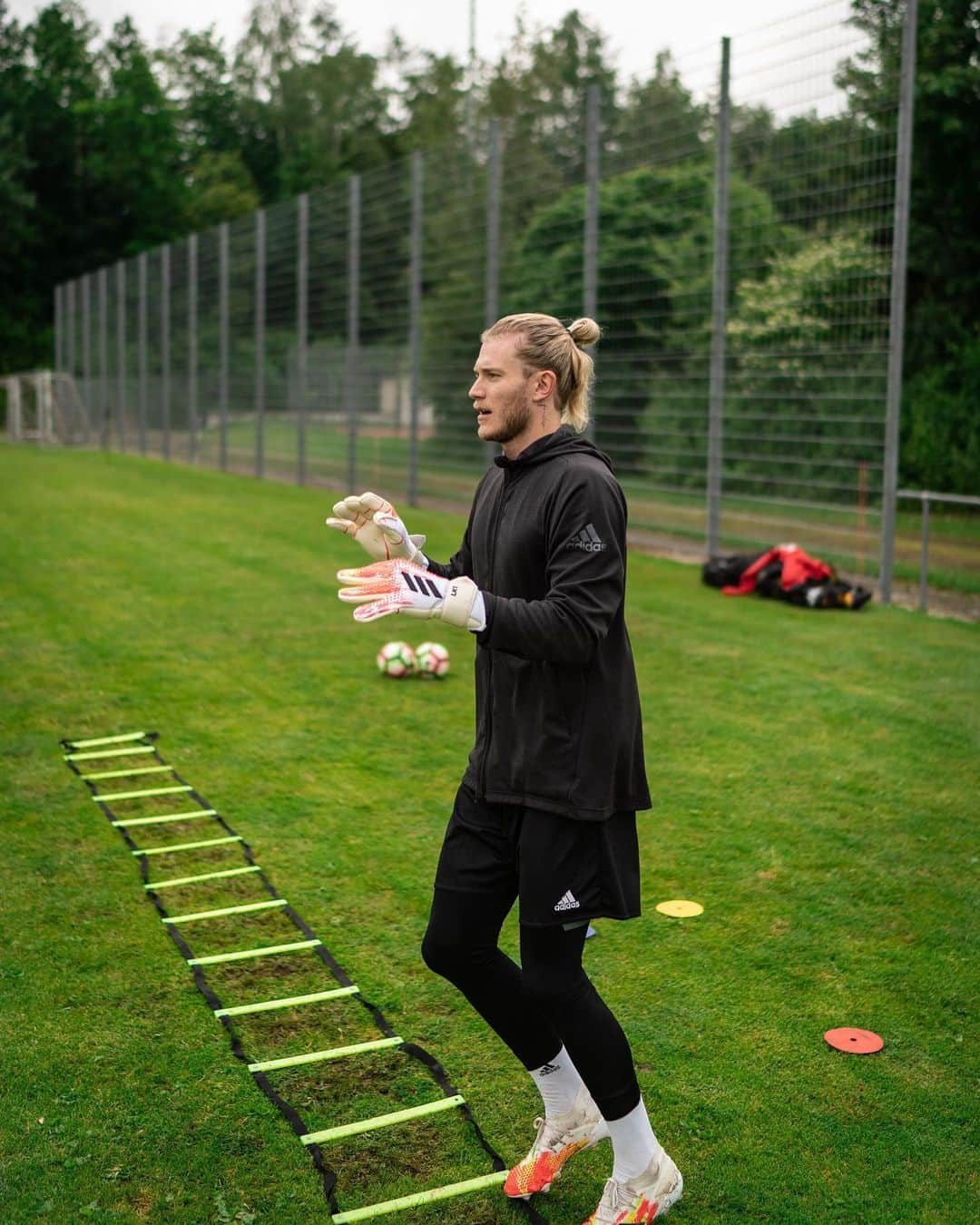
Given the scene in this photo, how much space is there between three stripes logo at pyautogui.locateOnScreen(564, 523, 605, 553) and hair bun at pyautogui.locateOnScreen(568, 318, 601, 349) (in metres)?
0.56

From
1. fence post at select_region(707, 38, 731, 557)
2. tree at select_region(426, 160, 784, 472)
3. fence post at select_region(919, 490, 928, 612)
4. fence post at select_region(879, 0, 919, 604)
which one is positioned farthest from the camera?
tree at select_region(426, 160, 784, 472)

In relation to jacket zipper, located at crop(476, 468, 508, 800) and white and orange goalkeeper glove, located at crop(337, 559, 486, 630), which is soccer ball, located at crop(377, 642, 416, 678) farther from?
white and orange goalkeeper glove, located at crop(337, 559, 486, 630)

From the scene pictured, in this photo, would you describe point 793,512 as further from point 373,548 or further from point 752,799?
point 373,548

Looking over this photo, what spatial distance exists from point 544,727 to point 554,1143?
112cm

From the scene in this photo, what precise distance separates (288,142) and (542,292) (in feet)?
176

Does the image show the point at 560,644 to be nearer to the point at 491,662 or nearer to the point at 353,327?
the point at 491,662

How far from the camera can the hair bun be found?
3.33 metres

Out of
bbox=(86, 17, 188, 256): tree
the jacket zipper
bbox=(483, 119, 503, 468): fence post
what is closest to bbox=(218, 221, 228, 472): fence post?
bbox=(483, 119, 503, 468): fence post

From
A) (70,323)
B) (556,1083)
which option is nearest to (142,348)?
(70,323)

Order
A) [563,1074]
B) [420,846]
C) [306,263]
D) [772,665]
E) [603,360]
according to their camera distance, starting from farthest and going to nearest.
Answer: [306,263], [603,360], [772,665], [420,846], [563,1074]

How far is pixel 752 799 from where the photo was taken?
6617 millimetres

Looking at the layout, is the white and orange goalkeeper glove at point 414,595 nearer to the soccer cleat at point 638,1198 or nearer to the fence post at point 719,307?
the soccer cleat at point 638,1198

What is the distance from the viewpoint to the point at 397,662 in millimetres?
9047

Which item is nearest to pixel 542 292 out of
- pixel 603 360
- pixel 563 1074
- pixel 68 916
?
pixel 603 360
